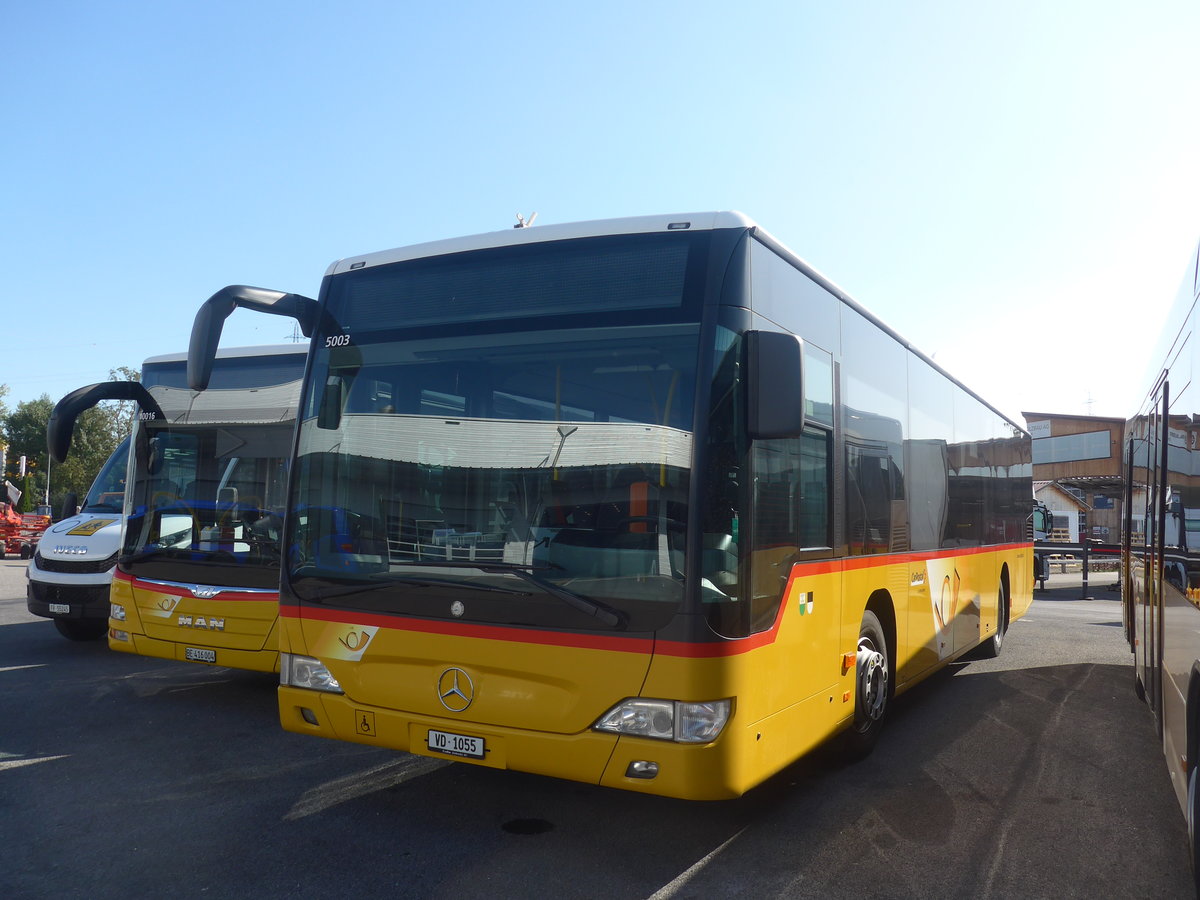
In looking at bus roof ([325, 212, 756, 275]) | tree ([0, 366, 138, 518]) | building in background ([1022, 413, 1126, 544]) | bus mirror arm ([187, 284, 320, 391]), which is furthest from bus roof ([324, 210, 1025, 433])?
tree ([0, 366, 138, 518])

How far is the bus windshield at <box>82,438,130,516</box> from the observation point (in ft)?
36.1

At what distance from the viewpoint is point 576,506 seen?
4148 millimetres

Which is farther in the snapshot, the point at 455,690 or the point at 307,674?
the point at 307,674

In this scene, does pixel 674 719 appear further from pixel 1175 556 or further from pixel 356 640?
pixel 1175 556

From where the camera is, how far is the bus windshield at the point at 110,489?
36.1 ft

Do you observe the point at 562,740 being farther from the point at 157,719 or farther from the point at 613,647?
the point at 157,719

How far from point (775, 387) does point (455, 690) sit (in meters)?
2.04

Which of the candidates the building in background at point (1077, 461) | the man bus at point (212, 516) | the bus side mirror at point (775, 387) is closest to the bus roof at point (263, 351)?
the man bus at point (212, 516)

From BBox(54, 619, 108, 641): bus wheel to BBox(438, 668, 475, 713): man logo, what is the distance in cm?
838

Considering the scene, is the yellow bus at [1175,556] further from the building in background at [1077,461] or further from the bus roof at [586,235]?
the building in background at [1077,461]

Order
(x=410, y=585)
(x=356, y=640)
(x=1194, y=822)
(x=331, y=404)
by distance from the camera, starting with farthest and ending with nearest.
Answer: (x=331, y=404), (x=356, y=640), (x=410, y=585), (x=1194, y=822)

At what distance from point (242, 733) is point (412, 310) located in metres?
3.81

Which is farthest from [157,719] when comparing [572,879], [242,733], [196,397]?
[572,879]

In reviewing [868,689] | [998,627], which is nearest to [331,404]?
[868,689]
